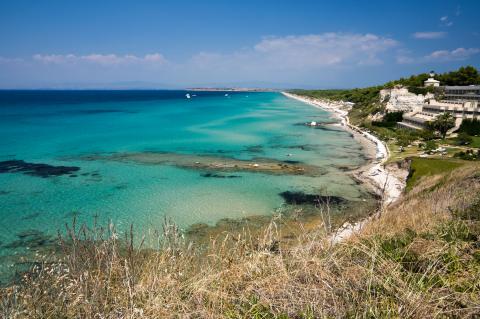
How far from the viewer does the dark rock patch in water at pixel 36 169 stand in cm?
3278

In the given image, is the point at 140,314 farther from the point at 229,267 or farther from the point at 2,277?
the point at 2,277

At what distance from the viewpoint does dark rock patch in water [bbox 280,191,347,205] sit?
24.5 meters

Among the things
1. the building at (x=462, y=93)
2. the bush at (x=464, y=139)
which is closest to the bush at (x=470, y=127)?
the bush at (x=464, y=139)

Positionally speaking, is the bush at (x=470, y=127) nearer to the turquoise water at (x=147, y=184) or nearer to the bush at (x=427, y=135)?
the bush at (x=427, y=135)

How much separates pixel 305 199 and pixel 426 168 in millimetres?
11388

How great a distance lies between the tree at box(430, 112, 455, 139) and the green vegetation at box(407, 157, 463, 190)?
2204 cm

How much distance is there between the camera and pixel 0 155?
41.3 meters

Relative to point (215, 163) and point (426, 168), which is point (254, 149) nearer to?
point (215, 163)

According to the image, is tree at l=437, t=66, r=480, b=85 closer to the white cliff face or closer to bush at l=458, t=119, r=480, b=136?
the white cliff face

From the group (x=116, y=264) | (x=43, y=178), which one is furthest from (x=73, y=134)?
(x=116, y=264)

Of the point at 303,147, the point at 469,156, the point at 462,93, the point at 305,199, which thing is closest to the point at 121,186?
the point at 305,199

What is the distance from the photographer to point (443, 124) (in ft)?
160

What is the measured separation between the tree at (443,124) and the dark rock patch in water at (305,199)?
1278 inches

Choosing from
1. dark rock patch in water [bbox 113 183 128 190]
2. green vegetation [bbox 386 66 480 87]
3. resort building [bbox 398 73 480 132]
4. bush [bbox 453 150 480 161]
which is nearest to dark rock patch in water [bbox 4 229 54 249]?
dark rock patch in water [bbox 113 183 128 190]
